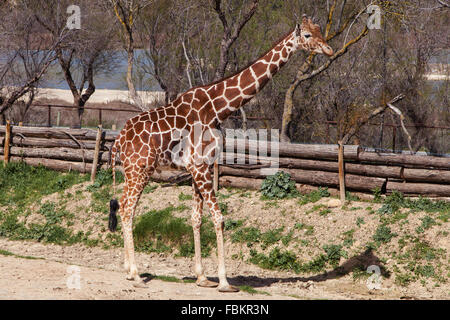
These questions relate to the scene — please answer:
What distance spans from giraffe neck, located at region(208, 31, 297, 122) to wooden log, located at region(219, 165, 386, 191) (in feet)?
16.1

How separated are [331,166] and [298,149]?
0.96 metres

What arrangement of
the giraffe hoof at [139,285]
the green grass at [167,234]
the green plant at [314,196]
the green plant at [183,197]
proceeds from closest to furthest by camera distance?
the giraffe hoof at [139,285], the green grass at [167,234], the green plant at [314,196], the green plant at [183,197]

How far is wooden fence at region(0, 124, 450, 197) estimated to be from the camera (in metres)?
14.6

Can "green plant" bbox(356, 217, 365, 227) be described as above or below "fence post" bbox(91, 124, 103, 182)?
below

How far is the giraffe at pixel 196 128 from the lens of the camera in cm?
1094

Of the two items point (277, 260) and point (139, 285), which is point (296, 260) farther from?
point (139, 285)

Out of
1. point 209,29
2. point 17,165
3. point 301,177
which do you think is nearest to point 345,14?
point 209,29

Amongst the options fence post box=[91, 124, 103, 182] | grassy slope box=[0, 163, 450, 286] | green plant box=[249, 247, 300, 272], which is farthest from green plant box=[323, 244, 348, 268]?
fence post box=[91, 124, 103, 182]

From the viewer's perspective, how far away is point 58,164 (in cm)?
1897

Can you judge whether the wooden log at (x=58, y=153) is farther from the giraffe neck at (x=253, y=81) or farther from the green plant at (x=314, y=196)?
the giraffe neck at (x=253, y=81)

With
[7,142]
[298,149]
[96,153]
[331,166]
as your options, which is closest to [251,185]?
[298,149]

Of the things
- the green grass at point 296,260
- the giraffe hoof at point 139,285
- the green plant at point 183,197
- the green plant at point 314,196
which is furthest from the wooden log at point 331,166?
the giraffe hoof at point 139,285

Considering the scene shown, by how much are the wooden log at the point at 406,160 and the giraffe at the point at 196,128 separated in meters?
4.80

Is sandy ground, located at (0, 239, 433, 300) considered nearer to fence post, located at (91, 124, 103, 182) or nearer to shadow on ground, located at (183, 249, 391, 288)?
shadow on ground, located at (183, 249, 391, 288)
